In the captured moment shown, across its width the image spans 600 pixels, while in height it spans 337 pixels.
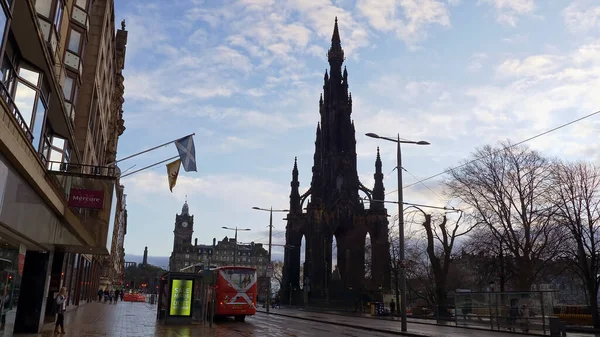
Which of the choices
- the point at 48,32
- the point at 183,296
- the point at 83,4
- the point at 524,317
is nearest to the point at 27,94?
the point at 48,32

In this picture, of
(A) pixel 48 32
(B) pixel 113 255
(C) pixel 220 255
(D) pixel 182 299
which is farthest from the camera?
A: (C) pixel 220 255

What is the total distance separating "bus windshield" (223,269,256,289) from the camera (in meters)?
29.2

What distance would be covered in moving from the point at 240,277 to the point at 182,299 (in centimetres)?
563

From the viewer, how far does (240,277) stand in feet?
96.4

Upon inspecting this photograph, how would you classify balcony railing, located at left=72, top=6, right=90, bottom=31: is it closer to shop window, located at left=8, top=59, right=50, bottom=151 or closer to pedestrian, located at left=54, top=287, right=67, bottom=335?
shop window, located at left=8, top=59, right=50, bottom=151

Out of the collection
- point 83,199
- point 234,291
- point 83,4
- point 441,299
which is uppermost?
point 83,4

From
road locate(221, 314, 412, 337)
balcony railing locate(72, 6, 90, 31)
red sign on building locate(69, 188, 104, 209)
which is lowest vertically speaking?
road locate(221, 314, 412, 337)

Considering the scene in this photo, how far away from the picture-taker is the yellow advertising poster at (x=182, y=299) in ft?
78.6

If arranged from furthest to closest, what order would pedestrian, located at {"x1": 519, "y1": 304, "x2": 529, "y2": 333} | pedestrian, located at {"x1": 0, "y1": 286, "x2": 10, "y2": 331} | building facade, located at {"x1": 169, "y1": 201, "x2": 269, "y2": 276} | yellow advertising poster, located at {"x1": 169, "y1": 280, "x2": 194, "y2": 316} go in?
building facade, located at {"x1": 169, "y1": 201, "x2": 269, "y2": 276} → pedestrian, located at {"x1": 519, "y1": 304, "x2": 529, "y2": 333} → yellow advertising poster, located at {"x1": 169, "y1": 280, "x2": 194, "y2": 316} → pedestrian, located at {"x1": 0, "y1": 286, "x2": 10, "y2": 331}

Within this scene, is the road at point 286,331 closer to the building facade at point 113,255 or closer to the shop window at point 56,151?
the shop window at point 56,151

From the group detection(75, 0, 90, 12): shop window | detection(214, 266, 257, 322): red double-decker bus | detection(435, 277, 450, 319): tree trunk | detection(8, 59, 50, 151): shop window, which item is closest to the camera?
detection(8, 59, 50, 151): shop window

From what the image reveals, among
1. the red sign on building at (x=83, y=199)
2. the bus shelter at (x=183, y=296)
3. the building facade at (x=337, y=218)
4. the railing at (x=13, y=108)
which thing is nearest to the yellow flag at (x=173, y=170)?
the red sign on building at (x=83, y=199)

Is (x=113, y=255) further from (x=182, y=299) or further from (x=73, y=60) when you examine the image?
(x=73, y=60)

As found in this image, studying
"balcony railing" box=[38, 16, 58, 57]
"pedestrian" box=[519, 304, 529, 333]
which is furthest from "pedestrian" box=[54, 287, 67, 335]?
"pedestrian" box=[519, 304, 529, 333]
